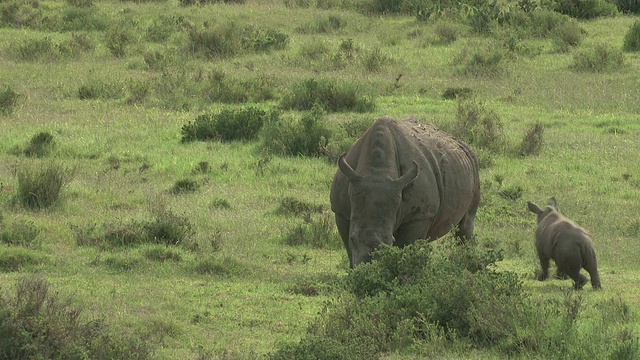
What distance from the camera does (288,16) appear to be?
31625 millimetres

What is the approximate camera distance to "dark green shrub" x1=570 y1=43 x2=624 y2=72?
971 inches

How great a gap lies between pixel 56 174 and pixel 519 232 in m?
5.66

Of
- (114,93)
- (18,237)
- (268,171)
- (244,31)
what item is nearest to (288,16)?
(244,31)

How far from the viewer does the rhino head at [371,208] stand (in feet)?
33.7

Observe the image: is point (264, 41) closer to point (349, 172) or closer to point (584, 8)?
point (584, 8)

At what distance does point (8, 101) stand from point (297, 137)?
5161 millimetres

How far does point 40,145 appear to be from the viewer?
57.7 ft

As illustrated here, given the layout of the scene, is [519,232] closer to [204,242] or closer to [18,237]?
[204,242]

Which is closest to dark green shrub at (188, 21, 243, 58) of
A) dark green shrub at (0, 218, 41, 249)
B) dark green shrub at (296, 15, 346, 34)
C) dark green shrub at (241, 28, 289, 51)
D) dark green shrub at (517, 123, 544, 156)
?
dark green shrub at (241, 28, 289, 51)

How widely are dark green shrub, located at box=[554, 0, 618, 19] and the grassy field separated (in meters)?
0.72

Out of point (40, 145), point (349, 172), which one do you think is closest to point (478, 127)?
point (40, 145)

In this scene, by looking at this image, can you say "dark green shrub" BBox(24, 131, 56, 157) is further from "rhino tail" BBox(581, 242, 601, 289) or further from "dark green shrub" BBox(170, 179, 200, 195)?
"rhino tail" BBox(581, 242, 601, 289)

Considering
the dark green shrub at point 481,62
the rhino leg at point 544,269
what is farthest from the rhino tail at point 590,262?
the dark green shrub at point 481,62

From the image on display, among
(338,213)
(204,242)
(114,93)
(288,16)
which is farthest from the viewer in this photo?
(288,16)
